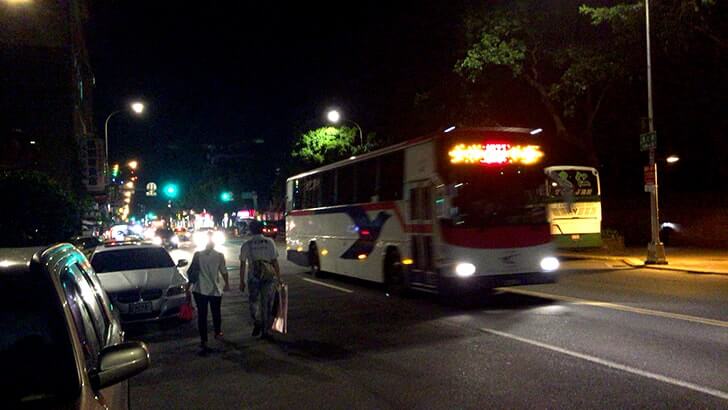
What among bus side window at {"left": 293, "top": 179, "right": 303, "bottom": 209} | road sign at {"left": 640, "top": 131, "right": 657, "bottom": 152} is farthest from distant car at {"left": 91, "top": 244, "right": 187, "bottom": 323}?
road sign at {"left": 640, "top": 131, "right": 657, "bottom": 152}

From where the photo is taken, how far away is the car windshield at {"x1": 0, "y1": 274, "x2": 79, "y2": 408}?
10.1 ft

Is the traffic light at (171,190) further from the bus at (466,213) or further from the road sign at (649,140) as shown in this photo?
the road sign at (649,140)

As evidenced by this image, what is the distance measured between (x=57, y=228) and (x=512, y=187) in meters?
19.3

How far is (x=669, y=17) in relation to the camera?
69.3 feet

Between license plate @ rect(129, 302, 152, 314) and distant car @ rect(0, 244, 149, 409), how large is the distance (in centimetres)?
780

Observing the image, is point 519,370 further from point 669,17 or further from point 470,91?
point 470,91

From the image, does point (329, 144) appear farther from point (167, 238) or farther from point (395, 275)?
point (395, 275)

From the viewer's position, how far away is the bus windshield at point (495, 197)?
1359 cm

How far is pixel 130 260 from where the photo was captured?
13367 mm

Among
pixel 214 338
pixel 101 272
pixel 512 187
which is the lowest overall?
pixel 214 338

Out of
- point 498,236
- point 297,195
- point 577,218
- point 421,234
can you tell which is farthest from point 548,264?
point 577,218

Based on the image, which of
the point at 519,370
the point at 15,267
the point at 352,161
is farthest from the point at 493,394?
the point at 352,161

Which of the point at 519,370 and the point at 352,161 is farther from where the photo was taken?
the point at 352,161

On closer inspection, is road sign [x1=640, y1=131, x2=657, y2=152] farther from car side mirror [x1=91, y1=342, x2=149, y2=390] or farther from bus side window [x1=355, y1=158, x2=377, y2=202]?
car side mirror [x1=91, y1=342, x2=149, y2=390]
